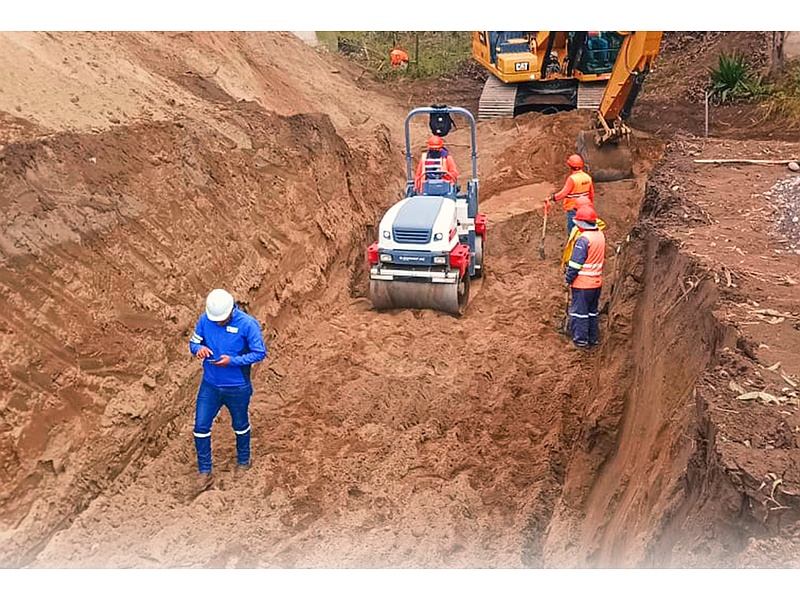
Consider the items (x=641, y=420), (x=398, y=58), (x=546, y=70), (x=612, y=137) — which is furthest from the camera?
(x=398, y=58)

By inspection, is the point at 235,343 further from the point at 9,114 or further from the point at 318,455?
the point at 9,114

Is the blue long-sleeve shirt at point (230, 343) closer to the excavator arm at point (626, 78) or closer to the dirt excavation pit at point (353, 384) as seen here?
the dirt excavation pit at point (353, 384)

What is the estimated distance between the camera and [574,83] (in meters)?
16.8

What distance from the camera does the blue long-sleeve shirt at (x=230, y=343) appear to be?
20.7 ft

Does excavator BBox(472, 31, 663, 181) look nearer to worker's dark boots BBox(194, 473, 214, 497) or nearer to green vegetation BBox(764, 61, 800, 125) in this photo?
green vegetation BBox(764, 61, 800, 125)

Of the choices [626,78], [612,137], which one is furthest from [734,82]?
[626,78]

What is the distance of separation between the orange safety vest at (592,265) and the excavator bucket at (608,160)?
5.51m

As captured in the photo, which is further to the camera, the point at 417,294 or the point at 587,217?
the point at 417,294

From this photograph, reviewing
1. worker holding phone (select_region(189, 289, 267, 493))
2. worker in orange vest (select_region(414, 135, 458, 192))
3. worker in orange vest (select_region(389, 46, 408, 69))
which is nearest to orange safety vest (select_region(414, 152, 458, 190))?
worker in orange vest (select_region(414, 135, 458, 192))

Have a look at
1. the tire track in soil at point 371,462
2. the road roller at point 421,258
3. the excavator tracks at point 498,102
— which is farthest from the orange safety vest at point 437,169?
the excavator tracks at point 498,102

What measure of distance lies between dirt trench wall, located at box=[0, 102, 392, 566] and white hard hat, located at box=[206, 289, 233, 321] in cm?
146

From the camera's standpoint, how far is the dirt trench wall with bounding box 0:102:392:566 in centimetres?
625

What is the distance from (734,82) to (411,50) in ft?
31.8

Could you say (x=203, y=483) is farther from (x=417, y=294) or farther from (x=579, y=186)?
(x=579, y=186)
